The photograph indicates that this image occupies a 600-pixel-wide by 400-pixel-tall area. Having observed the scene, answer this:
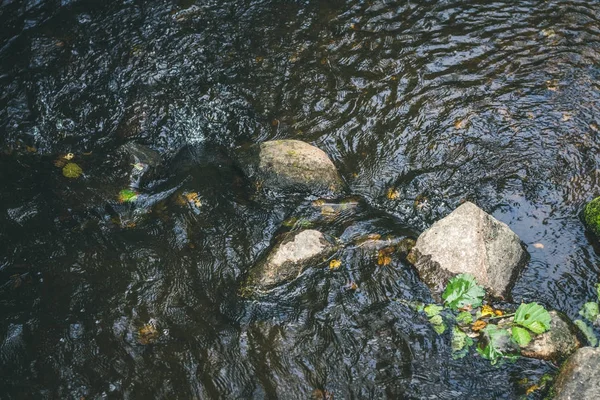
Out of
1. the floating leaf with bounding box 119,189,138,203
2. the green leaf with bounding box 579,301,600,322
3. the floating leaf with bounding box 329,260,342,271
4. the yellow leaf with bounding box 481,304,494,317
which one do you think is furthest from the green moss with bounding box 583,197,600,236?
the floating leaf with bounding box 119,189,138,203

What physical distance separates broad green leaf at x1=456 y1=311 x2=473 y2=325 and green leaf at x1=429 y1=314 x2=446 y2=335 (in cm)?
16

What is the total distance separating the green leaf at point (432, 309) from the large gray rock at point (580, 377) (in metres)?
1.22

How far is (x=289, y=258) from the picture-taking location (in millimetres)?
5734

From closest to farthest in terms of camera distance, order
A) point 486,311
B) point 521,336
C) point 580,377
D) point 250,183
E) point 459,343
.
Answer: point 580,377
point 521,336
point 459,343
point 486,311
point 250,183

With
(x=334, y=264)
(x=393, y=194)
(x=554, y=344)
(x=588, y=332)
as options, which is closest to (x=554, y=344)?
(x=554, y=344)

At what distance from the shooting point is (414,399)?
4.64m

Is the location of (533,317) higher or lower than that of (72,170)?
lower

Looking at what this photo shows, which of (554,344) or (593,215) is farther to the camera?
(593,215)

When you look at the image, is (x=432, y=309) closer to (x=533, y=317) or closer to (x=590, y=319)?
(x=533, y=317)

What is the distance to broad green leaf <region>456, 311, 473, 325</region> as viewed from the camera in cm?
518

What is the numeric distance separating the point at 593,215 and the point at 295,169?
3.45m

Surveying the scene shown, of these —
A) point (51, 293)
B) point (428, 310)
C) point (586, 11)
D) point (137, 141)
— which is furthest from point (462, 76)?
point (51, 293)

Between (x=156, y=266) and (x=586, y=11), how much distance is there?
8.19 meters

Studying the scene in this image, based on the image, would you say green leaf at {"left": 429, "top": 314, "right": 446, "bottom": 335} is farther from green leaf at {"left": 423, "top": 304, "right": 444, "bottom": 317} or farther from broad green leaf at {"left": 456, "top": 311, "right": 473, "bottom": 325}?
broad green leaf at {"left": 456, "top": 311, "right": 473, "bottom": 325}
